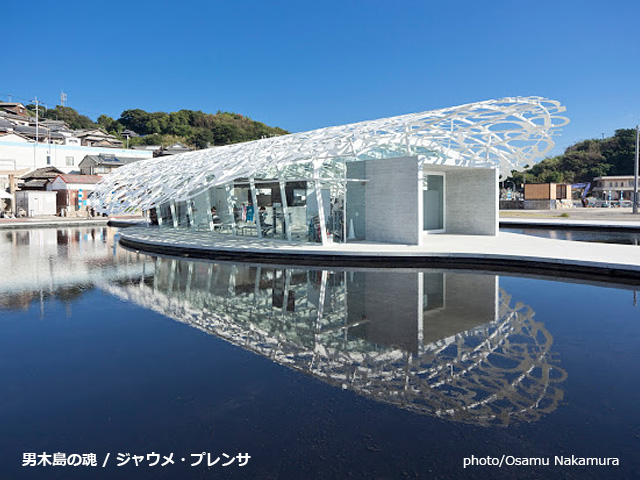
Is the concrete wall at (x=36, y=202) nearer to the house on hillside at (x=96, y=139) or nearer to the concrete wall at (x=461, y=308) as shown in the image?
the house on hillside at (x=96, y=139)

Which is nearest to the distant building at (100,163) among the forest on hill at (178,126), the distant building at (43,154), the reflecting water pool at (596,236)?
the distant building at (43,154)

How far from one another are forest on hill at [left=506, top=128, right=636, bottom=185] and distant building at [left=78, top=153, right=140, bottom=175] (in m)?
58.6

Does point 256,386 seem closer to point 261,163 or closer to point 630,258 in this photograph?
point 630,258

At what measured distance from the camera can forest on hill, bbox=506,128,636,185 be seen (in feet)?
241

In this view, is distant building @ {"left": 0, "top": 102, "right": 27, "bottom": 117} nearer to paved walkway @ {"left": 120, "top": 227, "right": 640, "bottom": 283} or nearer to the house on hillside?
the house on hillside

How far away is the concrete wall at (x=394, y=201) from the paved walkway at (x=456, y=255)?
762mm

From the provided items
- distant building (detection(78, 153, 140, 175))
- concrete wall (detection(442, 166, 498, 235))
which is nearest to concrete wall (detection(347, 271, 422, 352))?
concrete wall (detection(442, 166, 498, 235))

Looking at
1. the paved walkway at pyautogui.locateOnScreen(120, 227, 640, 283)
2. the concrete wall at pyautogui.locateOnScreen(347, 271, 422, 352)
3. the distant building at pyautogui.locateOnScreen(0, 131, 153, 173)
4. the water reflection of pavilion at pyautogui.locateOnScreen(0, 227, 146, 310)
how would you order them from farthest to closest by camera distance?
the distant building at pyautogui.locateOnScreen(0, 131, 153, 173), the paved walkway at pyautogui.locateOnScreen(120, 227, 640, 283), the water reflection of pavilion at pyautogui.locateOnScreen(0, 227, 146, 310), the concrete wall at pyautogui.locateOnScreen(347, 271, 422, 352)

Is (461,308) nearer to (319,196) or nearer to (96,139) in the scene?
(319,196)

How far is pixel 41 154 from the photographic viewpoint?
177 feet

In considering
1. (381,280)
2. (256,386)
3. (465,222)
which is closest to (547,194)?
(465,222)

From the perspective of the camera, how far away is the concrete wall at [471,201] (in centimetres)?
1914

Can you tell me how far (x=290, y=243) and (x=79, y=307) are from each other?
338 inches

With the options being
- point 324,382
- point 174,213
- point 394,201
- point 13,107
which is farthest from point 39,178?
point 13,107
